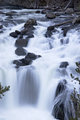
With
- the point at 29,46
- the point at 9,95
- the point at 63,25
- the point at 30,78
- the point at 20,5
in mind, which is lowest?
the point at 9,95

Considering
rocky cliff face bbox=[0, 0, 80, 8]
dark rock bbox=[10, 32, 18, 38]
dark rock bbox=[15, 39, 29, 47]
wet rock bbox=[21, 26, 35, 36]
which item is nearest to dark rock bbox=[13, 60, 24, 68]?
dark rock bbox=[15, 39, 29, 47]

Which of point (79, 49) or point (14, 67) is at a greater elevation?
point (79, 49)

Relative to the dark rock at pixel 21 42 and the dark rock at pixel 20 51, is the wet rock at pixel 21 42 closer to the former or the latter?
the dark rock at pixel 21 42

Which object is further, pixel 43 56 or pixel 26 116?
pixel 43 56

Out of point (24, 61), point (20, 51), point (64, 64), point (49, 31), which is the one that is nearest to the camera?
point (64, 64)

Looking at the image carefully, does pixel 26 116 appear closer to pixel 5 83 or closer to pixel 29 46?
pixel 5 83

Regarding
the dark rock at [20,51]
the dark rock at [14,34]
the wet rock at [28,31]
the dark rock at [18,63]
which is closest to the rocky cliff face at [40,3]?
the wet rock at [28,31]

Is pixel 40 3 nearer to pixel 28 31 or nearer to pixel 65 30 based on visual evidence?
pixel 28 31

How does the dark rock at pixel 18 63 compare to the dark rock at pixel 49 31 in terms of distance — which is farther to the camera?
the dark rock at pixel 49 31

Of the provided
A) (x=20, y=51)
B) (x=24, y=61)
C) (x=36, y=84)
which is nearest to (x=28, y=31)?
(x=20, y=51)

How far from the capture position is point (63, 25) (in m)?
14.2

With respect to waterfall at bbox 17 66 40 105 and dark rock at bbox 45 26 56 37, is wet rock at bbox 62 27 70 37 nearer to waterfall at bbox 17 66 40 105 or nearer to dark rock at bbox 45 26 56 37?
dark rock at bbox 45 26 56 37

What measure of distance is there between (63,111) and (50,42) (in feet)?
18.0

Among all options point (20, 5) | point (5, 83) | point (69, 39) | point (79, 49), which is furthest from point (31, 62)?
point (20, 5)
